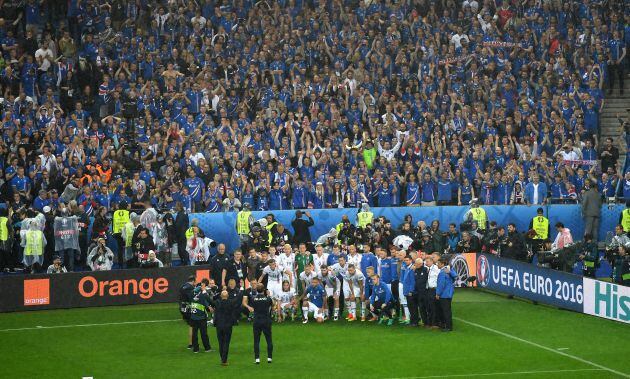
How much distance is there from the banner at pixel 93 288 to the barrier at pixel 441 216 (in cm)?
325

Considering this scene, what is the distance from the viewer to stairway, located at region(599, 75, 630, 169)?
135ft

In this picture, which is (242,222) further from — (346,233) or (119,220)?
(119,220)

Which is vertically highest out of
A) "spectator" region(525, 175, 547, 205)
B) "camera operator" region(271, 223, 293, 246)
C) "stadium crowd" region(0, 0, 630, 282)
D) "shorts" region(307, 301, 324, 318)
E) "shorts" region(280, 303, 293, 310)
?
"stadium crowd" region(0, 0, 630, 282)

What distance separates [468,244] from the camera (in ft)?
109

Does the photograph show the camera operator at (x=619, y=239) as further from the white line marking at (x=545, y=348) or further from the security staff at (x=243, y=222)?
the security staff at (x=243, y=222)

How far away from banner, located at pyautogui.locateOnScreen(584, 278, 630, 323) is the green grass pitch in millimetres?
257

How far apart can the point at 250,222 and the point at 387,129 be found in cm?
676

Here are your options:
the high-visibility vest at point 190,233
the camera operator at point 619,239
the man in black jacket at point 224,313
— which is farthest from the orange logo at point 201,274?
the camera operator at point 619,239

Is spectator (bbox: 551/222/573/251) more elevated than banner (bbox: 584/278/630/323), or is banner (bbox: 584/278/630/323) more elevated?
spectator (bbox: 551/222/573/251)

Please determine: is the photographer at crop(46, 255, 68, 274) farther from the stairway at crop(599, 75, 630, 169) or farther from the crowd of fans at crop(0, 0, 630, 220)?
the stairway at crop(599, 75, 630, 169)

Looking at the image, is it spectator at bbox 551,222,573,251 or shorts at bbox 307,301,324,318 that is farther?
spectator at bbox 551,222,573,251

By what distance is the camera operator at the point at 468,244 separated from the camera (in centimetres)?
3316

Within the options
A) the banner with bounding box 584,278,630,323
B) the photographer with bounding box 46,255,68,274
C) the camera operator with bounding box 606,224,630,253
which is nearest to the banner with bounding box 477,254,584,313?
the banner with bounding box 584,278,630,323

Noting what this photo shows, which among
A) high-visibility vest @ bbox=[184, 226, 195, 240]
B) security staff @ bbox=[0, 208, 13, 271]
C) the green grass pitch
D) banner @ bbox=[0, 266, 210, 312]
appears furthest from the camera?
high-visibility vest @ bbox=[184, 226, 195, 240]
